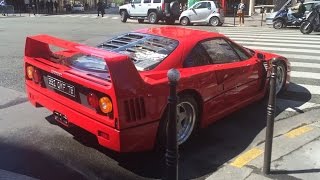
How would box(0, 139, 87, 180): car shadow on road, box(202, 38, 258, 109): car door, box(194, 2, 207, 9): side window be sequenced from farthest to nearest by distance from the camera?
box(194, 2, 207, 9): side window
box(202, 38, 258, 109): car door
box(0, 139, 87, 180): car shadow on road

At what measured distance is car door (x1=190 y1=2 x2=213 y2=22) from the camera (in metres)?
25.6

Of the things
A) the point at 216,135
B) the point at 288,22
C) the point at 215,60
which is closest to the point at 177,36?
the point at 215,60

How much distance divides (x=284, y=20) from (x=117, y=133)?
20.1m

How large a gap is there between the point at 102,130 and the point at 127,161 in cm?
58

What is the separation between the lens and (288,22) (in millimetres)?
22250

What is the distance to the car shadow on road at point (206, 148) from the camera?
4324mm

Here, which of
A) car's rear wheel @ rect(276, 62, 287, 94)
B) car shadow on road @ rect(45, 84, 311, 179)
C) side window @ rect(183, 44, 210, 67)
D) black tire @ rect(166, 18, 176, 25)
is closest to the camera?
car shadow on road @ rect(45, 84, 311, 179)

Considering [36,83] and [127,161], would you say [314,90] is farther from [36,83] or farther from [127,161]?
[36,83]

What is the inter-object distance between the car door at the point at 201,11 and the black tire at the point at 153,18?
8.42ft

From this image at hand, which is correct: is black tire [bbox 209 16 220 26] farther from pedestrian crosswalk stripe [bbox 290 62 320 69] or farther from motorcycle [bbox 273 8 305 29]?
pedestrian crosswalk stripe [bbox 290 62 320 69]

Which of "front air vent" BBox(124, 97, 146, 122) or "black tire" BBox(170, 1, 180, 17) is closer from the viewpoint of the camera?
"front air vent" BBox(124, 97, 146, 122)

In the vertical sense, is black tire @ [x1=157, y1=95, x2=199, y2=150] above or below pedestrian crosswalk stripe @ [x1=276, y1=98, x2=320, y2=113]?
above

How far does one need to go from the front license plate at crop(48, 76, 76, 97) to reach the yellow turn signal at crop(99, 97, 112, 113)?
508mm

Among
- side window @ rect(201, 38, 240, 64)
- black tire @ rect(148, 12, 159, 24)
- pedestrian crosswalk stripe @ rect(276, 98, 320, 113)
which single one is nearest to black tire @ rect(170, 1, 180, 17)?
black tire @ rect(148, 12, 159, 24)
